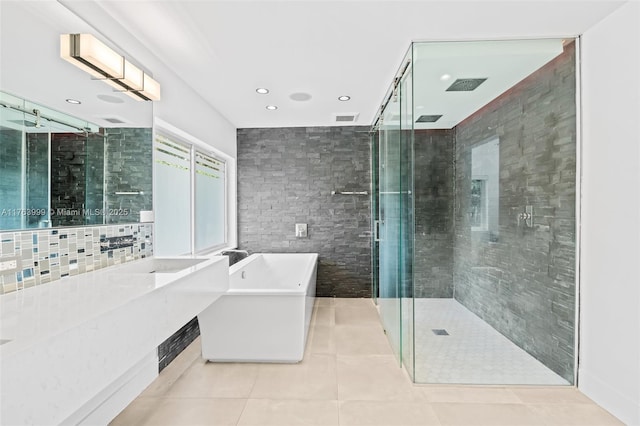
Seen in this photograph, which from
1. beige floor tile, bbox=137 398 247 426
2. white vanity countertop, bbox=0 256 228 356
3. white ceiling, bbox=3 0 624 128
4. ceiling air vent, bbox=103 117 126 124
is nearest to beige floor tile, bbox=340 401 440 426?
beige floor tile, bbox=137 398 247 426

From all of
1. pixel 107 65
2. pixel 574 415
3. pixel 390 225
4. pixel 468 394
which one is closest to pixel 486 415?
pixel 468 394

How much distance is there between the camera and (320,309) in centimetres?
408

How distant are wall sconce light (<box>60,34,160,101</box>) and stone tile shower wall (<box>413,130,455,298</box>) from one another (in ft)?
6.80

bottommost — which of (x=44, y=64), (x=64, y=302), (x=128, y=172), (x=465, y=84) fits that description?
(x=64, y=302)

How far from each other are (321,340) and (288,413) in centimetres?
113

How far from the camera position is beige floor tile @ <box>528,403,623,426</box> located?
191 cm

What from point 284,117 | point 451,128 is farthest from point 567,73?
point 284,117

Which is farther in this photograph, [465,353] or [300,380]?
[465,353]

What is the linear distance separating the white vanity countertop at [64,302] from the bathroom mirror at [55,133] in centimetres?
32

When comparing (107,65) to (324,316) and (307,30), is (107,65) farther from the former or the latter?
(324,316)

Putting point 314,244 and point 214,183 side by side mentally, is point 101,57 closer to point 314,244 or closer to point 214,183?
point 214,183

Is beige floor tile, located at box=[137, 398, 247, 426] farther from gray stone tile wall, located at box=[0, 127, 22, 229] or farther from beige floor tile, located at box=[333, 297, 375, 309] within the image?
beige floor tile, located at box=[333, 297, 375, 309]

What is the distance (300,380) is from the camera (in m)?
2.39

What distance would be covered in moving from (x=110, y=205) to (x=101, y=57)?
88 centimetres
